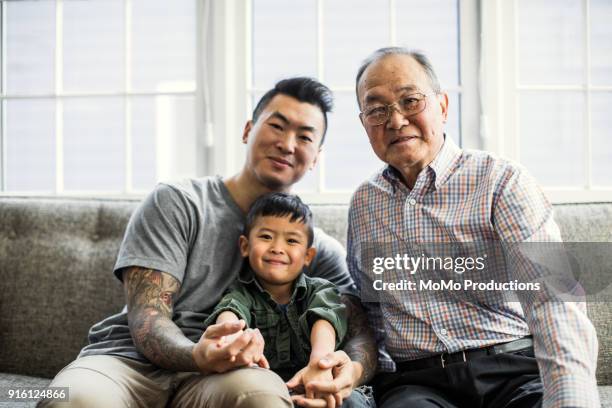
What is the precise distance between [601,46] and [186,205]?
1.85 m

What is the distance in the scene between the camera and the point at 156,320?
1.52 meters

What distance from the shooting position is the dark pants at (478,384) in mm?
1407

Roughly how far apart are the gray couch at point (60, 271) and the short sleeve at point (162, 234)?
460 millimetres

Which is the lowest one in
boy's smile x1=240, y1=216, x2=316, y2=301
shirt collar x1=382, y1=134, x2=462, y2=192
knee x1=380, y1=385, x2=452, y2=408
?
knee x1=380, y1=385, x2=452, y2=408

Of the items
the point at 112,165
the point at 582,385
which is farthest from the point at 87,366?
the point at 112,165

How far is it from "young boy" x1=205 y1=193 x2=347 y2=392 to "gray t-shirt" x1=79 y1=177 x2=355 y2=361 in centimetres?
6

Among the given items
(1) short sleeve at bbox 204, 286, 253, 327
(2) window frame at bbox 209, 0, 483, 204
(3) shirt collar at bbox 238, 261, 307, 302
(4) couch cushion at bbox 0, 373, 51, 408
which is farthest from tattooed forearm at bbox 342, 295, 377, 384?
(4) couch cushion at bbox 0, 373, 51, 408

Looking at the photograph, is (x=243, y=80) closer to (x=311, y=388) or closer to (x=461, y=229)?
(x=461, y=229)

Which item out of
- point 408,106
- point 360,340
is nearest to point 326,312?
point 360,340

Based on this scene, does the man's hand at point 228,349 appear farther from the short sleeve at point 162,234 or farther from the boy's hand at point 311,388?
the short sleeve at point 162,234

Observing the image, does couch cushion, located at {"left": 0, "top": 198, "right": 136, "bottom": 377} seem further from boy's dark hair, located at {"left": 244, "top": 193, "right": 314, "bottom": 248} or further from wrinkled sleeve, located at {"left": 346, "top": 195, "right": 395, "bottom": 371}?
wrinkled sleeve, located at {"left": 346, "top": 195, "right": 395, "bottom": 371}

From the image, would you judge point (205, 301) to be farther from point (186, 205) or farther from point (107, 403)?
point (107, 403)

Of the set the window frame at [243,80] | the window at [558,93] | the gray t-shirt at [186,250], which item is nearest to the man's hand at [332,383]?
the gray t-shirt at [186,250]

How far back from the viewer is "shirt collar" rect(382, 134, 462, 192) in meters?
1.58
